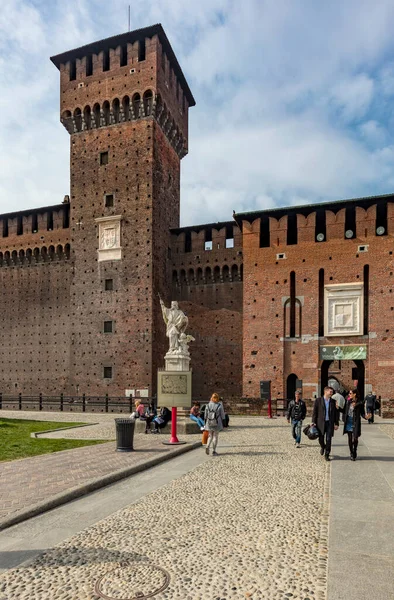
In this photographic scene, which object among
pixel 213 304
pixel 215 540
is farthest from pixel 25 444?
pixel 213 304

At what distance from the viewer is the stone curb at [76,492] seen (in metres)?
5.45

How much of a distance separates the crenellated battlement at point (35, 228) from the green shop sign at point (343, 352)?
18015 millimetres

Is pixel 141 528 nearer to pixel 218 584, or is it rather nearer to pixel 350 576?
pixel 218 584

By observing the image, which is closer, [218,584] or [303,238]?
[218,584]

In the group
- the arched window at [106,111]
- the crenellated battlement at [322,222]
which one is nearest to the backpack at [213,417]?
the crenellated battlement at [322,222]

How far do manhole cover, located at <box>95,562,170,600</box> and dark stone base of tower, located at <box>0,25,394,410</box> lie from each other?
22839 millimetres

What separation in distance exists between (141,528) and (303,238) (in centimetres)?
2403

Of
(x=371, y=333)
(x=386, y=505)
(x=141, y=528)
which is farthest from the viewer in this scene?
(x=371, y=333)

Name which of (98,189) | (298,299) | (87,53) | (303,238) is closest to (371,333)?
(298,299)

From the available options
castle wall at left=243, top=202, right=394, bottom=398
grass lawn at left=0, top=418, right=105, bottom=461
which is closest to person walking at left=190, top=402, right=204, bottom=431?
grass lawn at left=0, top=418, right=105, bottom=461

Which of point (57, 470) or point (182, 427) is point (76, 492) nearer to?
point (57, 470)

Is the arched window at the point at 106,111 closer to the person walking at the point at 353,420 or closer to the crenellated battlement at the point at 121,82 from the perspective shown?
the crenellated battlement at the point at 121,82

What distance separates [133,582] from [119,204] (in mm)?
27848

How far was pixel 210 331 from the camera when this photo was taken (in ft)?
100
